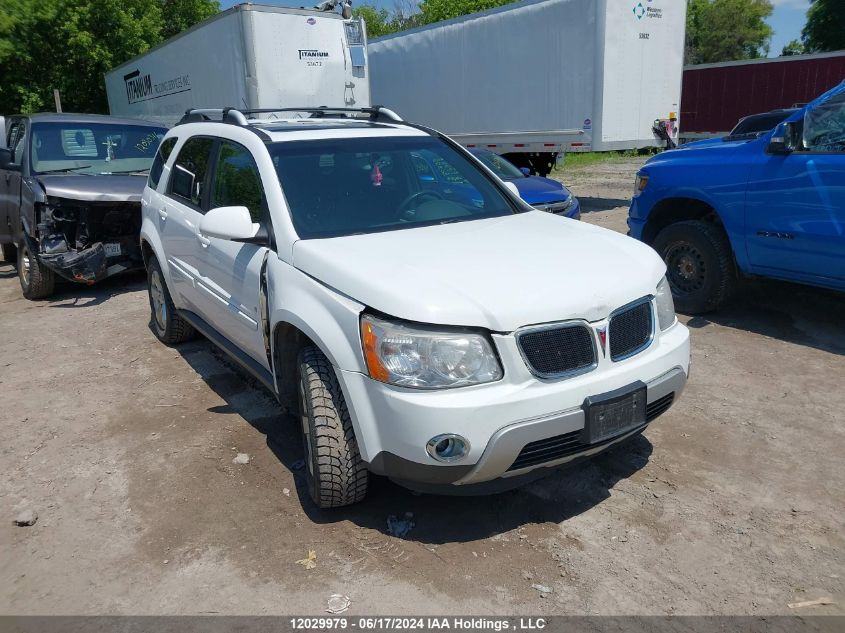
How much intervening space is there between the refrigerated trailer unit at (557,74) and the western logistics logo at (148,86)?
5.47 m

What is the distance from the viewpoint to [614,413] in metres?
2.97

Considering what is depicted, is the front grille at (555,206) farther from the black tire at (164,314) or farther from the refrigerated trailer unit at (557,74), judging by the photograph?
the black tire at (164,314)

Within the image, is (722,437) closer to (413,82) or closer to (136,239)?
(136,239)

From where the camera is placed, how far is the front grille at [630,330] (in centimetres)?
304

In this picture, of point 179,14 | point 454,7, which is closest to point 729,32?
point 454,7

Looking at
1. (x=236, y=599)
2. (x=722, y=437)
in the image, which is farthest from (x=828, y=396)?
(x=236, y=599)

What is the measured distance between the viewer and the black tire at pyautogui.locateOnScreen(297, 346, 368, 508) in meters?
3.08

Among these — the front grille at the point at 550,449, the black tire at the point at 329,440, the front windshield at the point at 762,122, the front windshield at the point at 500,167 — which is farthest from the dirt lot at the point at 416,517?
the front windshield at the point at 762,122

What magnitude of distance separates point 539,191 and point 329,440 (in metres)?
→ 6.52

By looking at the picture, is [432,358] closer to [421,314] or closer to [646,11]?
[421,314]

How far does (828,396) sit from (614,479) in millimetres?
1870

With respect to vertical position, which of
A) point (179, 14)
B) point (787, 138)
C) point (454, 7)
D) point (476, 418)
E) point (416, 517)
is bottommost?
point (416, 517)

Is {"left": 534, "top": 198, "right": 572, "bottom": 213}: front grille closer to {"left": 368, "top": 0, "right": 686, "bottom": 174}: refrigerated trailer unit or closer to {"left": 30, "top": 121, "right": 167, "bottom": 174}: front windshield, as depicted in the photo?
{"left": 368, "top": 0, "right": 686, "bottom": 174}: refrigerated trailer unit

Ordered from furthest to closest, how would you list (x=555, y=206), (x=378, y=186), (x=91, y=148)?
(x=555, y=206), (x=91, y=148), (x=378, y=186)
